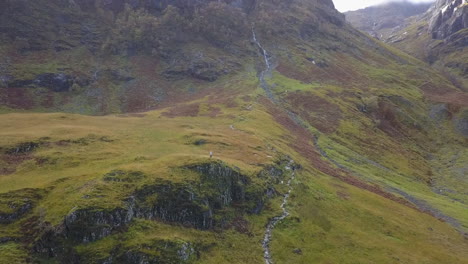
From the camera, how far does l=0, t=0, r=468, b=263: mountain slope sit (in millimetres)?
41562

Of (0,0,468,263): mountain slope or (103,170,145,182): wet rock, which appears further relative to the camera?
(103,170,145,182): wet rock

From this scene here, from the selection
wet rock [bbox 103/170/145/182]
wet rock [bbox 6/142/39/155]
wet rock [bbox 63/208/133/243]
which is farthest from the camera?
wet rock [bbox 6/142/39/155]

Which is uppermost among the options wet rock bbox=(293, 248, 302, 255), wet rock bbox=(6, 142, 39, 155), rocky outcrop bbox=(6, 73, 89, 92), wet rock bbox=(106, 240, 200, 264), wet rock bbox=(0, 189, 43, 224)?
wet rock bbox=(293, 248, 302, 255)

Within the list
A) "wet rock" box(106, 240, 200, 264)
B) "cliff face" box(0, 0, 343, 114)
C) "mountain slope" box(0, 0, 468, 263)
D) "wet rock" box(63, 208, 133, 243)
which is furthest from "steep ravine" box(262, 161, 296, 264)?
"cliff face" box(0, 0, 343, 114)

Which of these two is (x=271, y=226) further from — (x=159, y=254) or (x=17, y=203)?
(x=17, y=203)

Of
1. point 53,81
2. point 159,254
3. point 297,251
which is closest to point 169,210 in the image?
point 159,254

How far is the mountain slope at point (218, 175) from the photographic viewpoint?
41.6m

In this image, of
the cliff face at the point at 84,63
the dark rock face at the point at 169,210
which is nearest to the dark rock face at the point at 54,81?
the cliff face at the point at 84,63

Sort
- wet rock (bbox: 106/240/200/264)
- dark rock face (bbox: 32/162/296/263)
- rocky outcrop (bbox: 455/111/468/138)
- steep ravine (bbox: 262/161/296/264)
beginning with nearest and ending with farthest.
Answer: wet rock (bbox: 106/240/200/264), dark rock face (bbox: 32/162/296/263), steep ravine (bbox: 262/161/296/264), rocky outcrop (bbox: 455/111/468/138)

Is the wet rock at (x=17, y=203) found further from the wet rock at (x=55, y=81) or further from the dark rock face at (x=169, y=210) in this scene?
the wet rock at (x=55, y=81)

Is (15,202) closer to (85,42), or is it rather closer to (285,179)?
(285,179)

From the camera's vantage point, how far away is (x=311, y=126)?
131250 mm

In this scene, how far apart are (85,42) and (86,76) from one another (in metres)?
37.8

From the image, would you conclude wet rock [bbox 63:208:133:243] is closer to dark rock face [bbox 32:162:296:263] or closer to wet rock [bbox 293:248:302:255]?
dark rock face [bbox 32:162:296:263]
